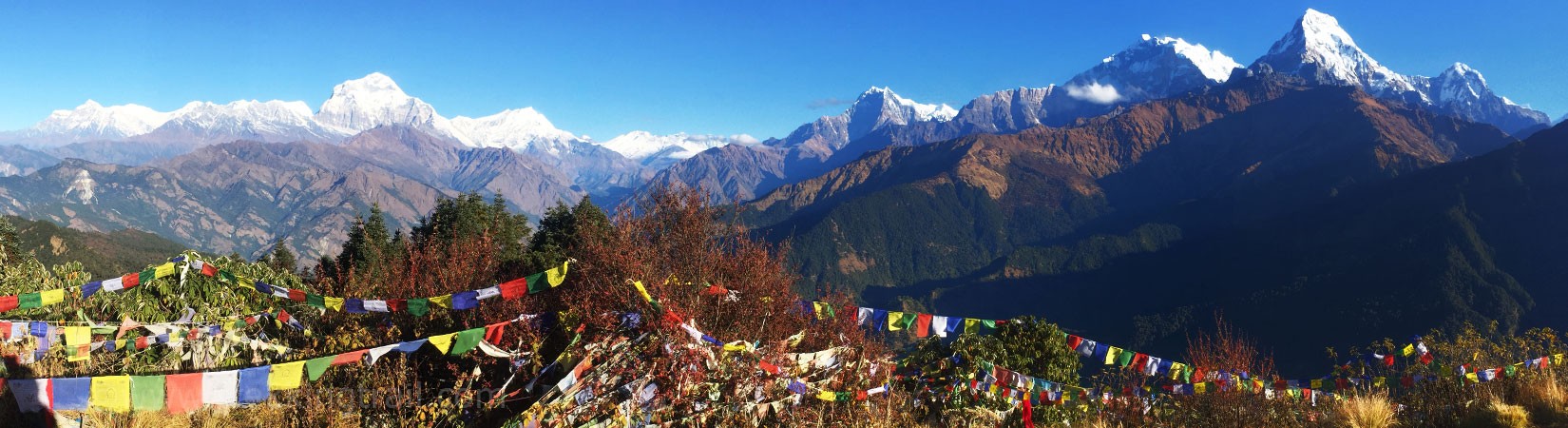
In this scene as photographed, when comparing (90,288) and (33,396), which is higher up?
(90,288)

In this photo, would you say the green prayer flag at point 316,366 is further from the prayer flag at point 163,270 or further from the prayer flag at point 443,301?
the prayer flag at point 163,270

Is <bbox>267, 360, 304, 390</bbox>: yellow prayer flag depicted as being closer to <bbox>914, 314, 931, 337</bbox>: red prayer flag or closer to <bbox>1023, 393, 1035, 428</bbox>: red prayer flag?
<bbox>1023, 393, 1035, 428</bbox>: red prayer flag

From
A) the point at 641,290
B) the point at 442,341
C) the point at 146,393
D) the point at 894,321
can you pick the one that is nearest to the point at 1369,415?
the point at 894,321

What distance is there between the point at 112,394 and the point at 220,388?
3.81 feet

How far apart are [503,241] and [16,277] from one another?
28378 millimetres

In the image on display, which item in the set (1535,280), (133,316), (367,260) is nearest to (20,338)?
(133,316)

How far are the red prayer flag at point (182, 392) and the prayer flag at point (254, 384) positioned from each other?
1.64 ft

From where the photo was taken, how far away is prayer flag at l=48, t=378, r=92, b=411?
9461 mm

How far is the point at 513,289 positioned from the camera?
1359 cm

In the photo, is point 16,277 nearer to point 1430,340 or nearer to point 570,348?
point 570,348

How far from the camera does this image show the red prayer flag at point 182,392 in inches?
385

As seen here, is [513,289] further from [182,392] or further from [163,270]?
[163,270]

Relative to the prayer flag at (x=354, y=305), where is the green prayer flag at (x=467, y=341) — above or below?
below

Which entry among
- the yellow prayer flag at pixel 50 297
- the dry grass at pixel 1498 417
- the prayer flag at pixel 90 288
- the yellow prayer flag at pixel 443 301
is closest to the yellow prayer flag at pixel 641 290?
the yellow prayer flag at pixel 443 301
